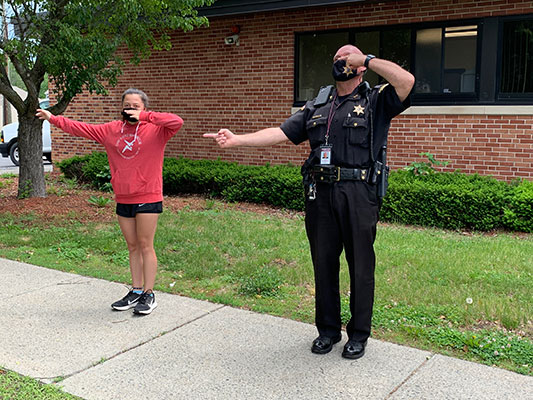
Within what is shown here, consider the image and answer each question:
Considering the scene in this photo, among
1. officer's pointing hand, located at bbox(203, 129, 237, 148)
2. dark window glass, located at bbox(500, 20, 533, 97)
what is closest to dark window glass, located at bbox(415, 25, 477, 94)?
dark window glass, located at bbox(500, 20, 533, 97)

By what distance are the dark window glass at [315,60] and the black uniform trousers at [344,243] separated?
23.5 ft

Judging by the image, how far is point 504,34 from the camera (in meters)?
8.88

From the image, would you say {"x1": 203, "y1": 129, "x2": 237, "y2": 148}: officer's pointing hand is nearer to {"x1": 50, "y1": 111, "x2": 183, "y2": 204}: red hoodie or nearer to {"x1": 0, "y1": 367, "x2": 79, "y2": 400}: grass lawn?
{"x1": 50, "y1": 111, "x2": 183, "y2": 204}: red hoodie

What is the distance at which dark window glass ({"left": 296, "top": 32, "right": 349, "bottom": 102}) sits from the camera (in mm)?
10617

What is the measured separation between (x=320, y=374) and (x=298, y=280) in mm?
1903

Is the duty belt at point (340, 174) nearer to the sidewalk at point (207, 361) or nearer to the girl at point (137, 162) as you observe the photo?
the sidewalk at point (207, 361)

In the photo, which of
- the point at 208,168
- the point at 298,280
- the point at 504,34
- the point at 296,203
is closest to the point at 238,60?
the point at 208,168

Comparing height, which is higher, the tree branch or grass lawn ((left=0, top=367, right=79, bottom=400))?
the tree branch

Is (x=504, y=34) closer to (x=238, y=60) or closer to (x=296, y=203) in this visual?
(x=296, y=203)

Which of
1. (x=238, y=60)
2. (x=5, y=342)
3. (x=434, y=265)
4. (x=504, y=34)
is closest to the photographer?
(x=5, y=342)

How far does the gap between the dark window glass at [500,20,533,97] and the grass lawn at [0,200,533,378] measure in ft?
9.01

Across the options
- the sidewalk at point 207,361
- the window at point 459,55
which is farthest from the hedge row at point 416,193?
the sidewalk at point 207,361

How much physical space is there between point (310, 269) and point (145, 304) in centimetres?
179

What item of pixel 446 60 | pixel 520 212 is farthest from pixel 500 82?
pixel 520 212
